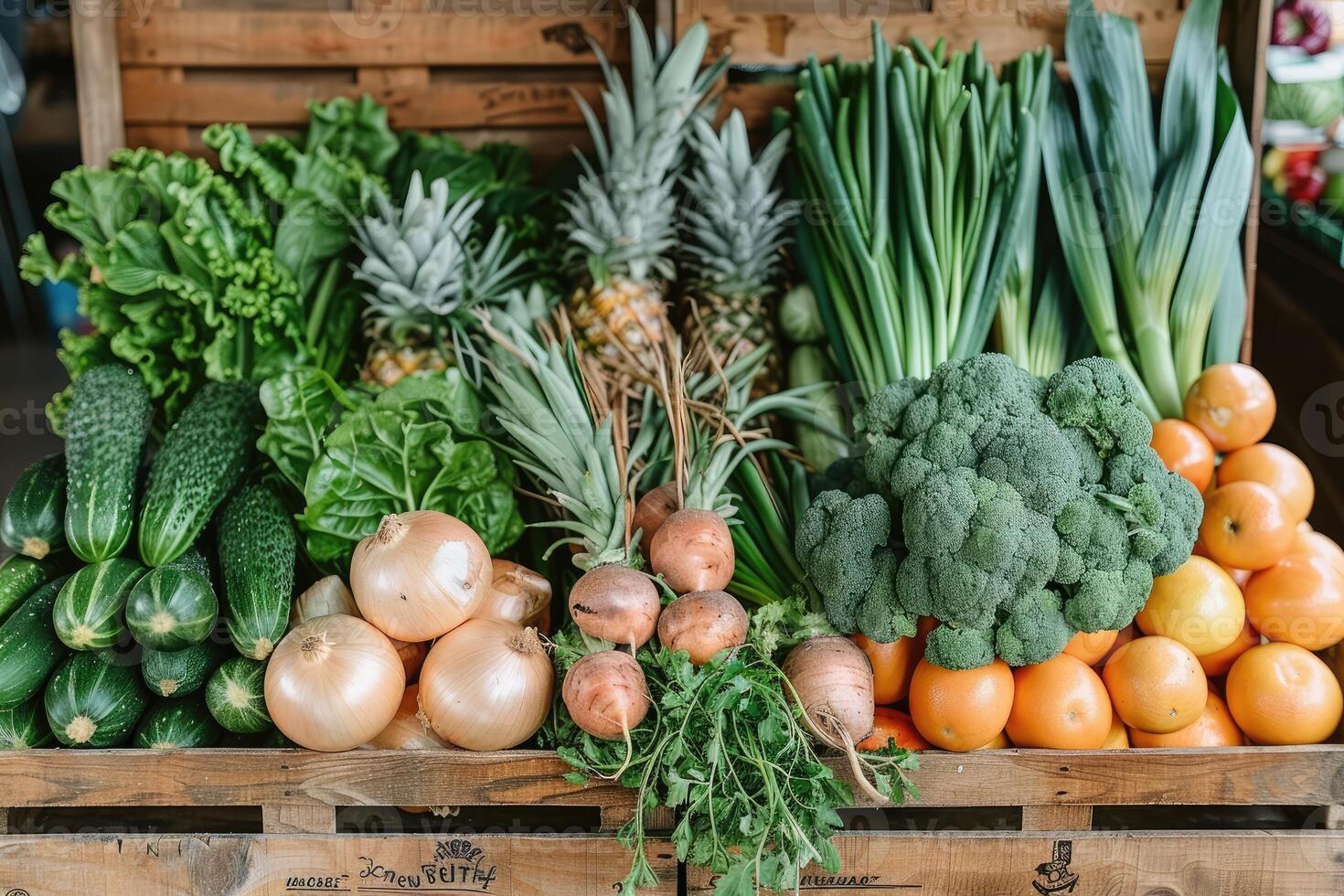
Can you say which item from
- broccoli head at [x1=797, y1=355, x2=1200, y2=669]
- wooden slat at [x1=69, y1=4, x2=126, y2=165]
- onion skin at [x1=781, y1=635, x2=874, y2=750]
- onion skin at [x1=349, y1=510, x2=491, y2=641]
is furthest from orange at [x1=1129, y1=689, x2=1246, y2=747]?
wooden slat at [x1=69, y1=4, x2=126, y2=165]

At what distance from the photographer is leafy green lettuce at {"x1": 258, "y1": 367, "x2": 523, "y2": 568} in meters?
1.73

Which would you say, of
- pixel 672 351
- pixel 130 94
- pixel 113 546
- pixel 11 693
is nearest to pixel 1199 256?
pixel 672 351

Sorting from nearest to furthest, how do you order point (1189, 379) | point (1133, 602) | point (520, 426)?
point (1133, 602) → point (520, 426) → point (1189, 379)

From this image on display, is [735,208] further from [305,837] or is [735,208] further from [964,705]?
[305,837]

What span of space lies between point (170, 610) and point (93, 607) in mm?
152

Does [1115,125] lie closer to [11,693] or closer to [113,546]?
Answer: [113,546]

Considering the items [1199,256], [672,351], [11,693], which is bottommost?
[11,693]

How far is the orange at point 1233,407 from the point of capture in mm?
1706

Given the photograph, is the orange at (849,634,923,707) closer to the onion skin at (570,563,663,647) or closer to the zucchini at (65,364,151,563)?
the onion skin at (570,563,663,647)

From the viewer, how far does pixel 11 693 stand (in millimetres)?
1469

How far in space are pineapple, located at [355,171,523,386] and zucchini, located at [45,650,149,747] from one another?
0.79 metres

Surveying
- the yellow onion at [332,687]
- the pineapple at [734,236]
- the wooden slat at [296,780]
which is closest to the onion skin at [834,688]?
the wooden slat at [296,780]

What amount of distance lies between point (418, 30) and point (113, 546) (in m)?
1.56

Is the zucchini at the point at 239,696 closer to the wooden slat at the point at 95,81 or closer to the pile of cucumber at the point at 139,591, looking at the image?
the pile of cucumber at the point at 139,591
